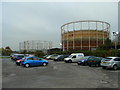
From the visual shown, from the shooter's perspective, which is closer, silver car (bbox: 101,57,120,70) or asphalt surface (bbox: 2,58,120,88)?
asphalt surface (bbox: 2,58,120,88)

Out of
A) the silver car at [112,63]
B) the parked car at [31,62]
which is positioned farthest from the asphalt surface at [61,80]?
the parked car at [31,62]

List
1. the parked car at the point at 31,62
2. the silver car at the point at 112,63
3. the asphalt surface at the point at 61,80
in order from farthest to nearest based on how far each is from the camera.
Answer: the parked car at the point at 31,62, the silver car at the point at 112,63, the asphalt surface at the point at 61,80

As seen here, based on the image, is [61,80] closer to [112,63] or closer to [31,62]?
[112,63]

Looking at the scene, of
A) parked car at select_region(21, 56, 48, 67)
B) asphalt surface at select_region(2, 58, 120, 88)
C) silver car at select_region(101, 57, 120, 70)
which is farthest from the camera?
parked car at select_region(21, 56, 48, 67)

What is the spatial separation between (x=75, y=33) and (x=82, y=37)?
11.2 ft

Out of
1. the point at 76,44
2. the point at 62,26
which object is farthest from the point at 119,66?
the point at 62,26

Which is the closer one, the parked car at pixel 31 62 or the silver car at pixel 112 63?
the silver car at pixel 112 63

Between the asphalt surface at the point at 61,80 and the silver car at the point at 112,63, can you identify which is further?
the silver car at the point at 112,63

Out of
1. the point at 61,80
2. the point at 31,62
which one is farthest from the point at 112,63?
the point at 31,62

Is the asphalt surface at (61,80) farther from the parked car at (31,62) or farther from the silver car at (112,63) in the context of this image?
the parked car at (31,62)

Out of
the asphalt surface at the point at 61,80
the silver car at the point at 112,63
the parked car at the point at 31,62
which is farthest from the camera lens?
the parked car at the point at 31,62

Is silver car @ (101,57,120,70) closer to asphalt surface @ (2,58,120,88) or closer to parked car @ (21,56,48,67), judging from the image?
asphalt surface @ (2,58,120,88)

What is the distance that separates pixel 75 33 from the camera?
186 feet

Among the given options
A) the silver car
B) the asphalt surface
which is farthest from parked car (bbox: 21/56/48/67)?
the silver car
